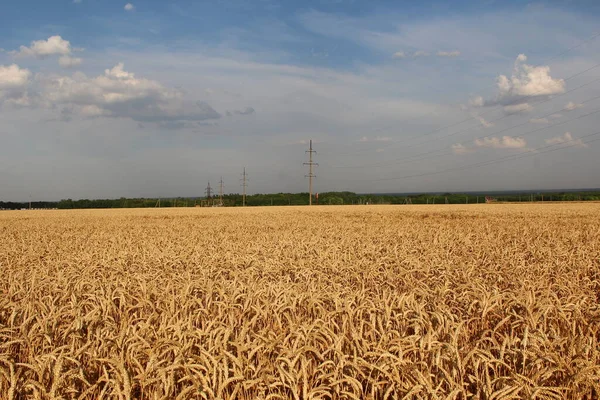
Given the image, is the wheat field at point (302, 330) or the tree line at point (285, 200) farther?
the tree line at point (285, 200)

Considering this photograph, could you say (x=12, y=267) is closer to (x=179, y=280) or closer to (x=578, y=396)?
(x=179, y=280)

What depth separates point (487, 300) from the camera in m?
4.69

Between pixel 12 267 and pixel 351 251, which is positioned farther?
pixel 351 251

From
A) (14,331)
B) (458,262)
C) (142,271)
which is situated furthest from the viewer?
(458,262)

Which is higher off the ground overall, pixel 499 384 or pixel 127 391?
pixel 127 391

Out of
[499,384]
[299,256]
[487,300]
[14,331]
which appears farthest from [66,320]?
[299,256]

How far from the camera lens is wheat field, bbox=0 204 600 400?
2822 mm

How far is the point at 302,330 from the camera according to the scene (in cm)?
374

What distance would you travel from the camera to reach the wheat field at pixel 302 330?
9.26ft

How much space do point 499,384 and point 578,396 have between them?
0.47 metres

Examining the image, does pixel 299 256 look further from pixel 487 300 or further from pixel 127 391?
pixel 127 391

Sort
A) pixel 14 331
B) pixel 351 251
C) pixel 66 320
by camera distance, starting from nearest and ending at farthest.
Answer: pixel 14 331, pixel 66 320, pixel 351 251

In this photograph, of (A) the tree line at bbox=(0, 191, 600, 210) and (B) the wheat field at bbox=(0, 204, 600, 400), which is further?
(A) the tree line at bbox=(0, 191, 600, 210)

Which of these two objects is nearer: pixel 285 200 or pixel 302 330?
pixel 302 330
